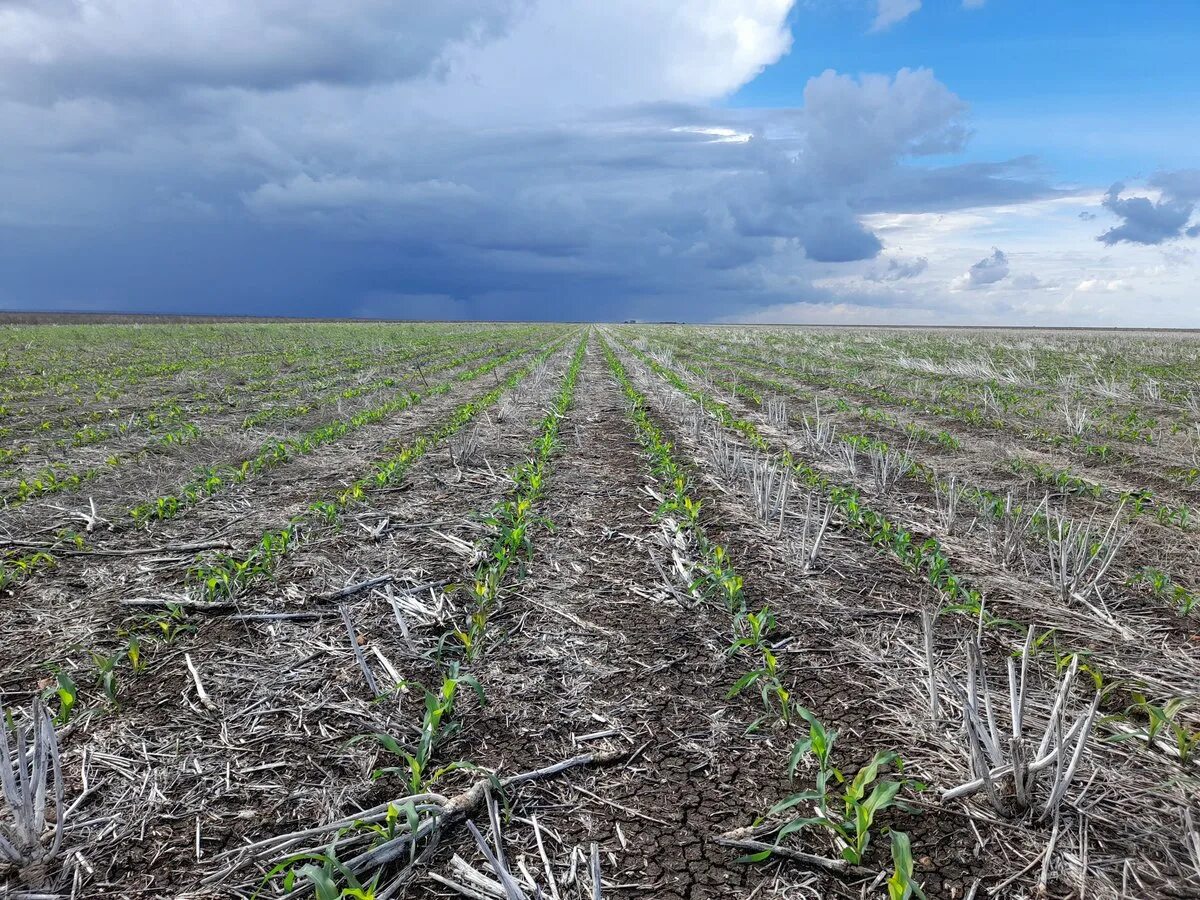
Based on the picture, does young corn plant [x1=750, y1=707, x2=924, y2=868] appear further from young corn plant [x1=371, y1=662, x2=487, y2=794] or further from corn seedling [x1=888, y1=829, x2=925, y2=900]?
young corn plant [x1=371, y1=662, x2=487, y2=794]

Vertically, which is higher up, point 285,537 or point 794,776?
point 285,537

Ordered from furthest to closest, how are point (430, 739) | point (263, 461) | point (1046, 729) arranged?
1. point (263, 461)
2. point (430, 739)
3. point (1046, 729)

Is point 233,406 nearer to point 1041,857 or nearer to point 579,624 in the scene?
point 579,624

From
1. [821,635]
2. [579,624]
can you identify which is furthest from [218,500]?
[821,635]

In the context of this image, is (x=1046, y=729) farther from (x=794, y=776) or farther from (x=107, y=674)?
(x=107, y=674)

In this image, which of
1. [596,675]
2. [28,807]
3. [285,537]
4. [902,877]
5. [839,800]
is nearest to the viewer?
[902,877]

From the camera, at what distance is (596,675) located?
146 inches

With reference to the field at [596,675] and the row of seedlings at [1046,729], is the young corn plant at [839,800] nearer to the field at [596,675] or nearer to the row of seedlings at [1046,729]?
the field at [596,675]

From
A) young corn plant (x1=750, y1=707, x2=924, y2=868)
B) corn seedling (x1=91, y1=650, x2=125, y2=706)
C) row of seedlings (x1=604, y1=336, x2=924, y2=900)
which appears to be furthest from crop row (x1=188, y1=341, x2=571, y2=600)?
young corn plant (x1=750, y1=707, x2=924, y2=868)

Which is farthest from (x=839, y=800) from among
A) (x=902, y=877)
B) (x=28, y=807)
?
(x=28, y=807)

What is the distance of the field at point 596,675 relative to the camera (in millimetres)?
2459

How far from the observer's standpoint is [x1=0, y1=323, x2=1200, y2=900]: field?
8.07ft

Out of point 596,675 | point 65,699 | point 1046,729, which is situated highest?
point 1046,729

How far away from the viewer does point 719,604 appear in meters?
4.48
